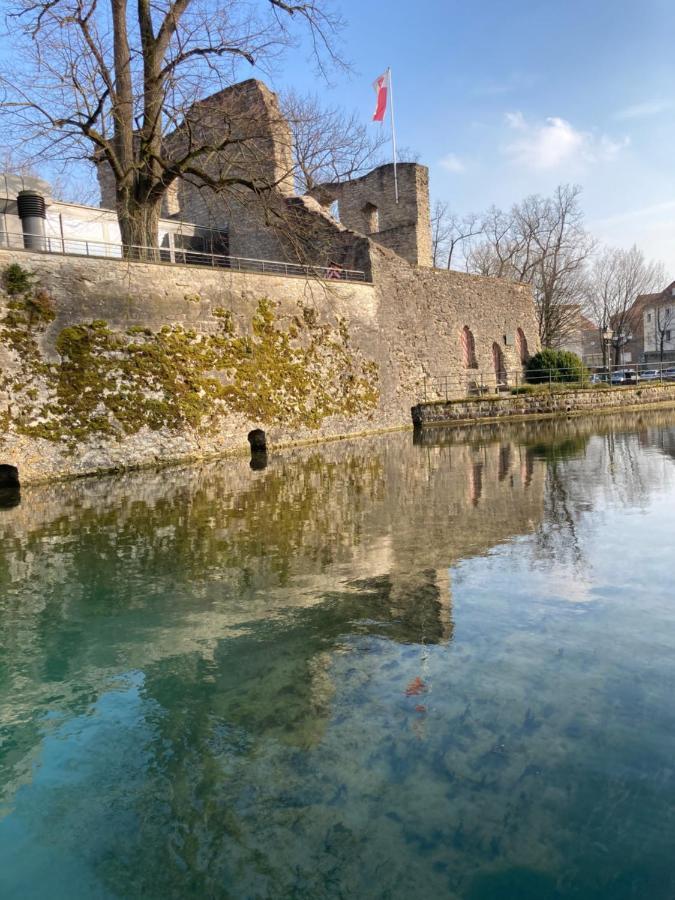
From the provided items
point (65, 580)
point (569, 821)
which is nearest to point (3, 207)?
point (65, 580)

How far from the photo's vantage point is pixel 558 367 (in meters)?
31.8

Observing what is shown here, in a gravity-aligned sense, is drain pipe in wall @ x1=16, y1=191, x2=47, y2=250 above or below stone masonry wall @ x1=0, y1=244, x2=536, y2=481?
above

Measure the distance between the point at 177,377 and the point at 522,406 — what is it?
49.8 feet

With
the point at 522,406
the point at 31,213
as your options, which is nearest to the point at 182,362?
the point at 31,213

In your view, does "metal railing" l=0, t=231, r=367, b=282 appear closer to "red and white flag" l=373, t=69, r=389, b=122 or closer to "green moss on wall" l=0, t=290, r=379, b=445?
"green moss on wall" l=0, t=290, r=379, b=445

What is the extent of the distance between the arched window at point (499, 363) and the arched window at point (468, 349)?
1856mm

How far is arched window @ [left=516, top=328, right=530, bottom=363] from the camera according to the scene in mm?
35312

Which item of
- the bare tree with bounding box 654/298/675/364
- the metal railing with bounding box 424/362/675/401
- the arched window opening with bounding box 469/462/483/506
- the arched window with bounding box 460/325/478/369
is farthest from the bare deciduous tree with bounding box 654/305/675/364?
the arched window opening with bounding box 469/462/483/506

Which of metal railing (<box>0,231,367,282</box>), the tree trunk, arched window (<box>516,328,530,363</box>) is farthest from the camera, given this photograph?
arched window (<box>516,328,530,363</box>)

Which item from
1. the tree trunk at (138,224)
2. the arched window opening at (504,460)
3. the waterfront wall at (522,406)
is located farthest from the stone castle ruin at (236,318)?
the arched window opening at (504,460)

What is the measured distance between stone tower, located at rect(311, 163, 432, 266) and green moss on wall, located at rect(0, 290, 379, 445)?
949cm

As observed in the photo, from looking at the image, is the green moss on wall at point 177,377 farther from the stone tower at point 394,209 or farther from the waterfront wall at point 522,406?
the stone tower at point 394,209

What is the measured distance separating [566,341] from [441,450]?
43.1m

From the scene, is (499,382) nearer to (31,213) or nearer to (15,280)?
(31,213)
